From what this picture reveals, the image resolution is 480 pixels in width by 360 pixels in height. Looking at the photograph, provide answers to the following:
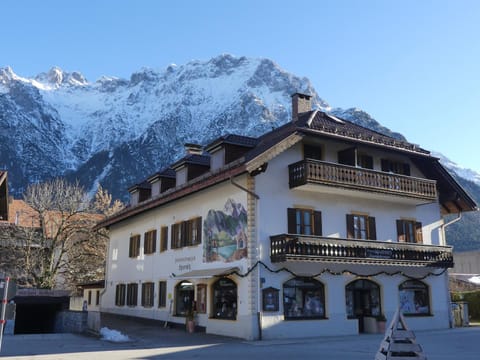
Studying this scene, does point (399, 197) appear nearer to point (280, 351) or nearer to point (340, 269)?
point (340, 269)

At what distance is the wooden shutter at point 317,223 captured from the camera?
23297 mm

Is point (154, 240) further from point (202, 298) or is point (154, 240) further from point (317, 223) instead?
point (317, 223)

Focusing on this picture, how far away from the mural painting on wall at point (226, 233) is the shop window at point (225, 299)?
105 cm

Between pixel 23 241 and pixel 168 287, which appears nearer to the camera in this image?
pixel 168 287

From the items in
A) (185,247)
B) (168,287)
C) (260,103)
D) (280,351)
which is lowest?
(280,351)

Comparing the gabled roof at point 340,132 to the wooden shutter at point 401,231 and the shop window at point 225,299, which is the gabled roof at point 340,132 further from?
the shop window at point 225,299

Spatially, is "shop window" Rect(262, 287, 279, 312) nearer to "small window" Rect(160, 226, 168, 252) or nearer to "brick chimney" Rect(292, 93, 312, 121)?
"small window" Rect(160, 226, 168, 252)

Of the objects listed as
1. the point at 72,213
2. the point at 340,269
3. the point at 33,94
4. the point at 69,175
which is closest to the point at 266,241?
the point at 340,269

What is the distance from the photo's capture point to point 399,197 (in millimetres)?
24984

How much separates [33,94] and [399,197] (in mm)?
178989

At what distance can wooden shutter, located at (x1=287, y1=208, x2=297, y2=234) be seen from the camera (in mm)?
22703

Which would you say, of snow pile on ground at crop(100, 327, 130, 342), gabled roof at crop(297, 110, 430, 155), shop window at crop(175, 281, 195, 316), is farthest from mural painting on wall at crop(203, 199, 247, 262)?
snow pile on ground at crop(100, 327, 130, 342)

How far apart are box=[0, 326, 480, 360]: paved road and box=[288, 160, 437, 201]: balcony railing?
6253 mm

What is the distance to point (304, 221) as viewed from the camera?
23.2 m
